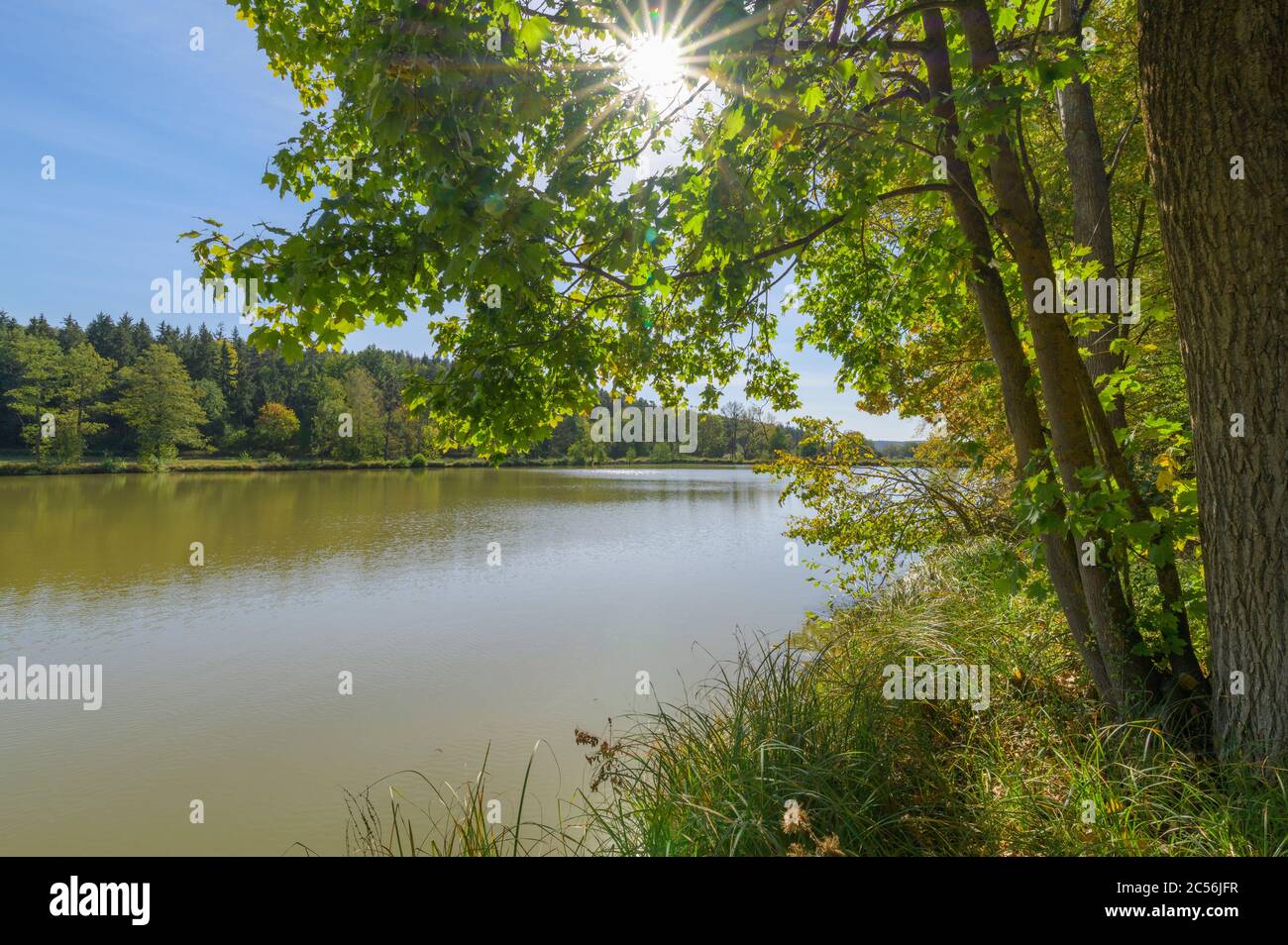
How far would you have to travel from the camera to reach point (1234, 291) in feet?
7.93

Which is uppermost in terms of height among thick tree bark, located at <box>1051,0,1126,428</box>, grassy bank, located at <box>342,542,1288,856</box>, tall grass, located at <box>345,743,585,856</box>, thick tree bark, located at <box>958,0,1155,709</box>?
thick tree bark, located at <box>1051,0,1126,428</box>

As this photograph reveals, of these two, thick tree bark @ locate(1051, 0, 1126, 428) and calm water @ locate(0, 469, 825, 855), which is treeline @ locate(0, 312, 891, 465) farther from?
thick tree bark @ locate(1051, 0, 1126, 428)

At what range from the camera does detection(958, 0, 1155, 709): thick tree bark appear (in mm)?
3227

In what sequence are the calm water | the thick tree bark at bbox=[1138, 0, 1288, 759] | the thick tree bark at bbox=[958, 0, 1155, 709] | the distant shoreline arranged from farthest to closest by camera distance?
the distant shoreline → the calm water → the thick tree bark at bbox=[958, 0, 1155, 709] → the thick tree bark at bbox=[1138, 0, 1288, 759]

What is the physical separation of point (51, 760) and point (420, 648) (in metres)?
3.76

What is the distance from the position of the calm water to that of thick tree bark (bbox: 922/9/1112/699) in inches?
148

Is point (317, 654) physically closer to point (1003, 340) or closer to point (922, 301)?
point (922, 301)

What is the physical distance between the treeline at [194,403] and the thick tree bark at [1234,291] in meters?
39.8

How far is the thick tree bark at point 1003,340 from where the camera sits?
139 inches

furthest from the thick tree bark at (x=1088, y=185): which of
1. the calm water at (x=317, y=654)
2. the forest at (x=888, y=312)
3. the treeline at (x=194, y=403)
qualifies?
the treeline at (x=194, y=403)

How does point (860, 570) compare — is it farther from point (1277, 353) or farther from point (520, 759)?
point (1277, 353)

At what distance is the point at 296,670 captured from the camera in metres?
7.93

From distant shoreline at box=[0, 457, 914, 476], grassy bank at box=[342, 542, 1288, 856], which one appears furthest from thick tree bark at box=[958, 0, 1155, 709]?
distant shoreline at box=[0, 457, 914, 476]

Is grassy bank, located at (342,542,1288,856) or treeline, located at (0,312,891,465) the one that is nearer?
grassy bank, located at (342,542,1288,856)
